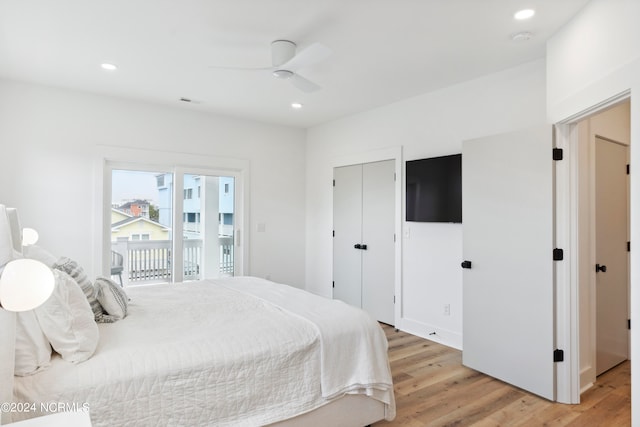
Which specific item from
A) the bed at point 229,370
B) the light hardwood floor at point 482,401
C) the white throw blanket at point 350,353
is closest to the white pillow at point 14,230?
the bed at point 229,370

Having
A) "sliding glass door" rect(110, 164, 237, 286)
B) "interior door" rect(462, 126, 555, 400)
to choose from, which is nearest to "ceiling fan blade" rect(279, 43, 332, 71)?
"interior door" rect(462, 126, 555, 400)

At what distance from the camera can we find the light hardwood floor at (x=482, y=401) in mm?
2391

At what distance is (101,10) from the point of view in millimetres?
2408

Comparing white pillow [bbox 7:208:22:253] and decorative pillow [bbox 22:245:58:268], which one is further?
decorative pillow [bbox 22:245:58:268]

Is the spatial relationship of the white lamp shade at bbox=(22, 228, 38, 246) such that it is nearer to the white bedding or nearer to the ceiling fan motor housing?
the white bedding

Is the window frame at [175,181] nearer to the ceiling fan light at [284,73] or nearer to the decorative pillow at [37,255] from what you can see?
the decorative pillow at [37,255]

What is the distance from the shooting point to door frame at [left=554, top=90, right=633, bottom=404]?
258 cm

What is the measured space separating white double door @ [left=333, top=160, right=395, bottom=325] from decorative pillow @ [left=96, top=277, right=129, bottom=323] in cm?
276

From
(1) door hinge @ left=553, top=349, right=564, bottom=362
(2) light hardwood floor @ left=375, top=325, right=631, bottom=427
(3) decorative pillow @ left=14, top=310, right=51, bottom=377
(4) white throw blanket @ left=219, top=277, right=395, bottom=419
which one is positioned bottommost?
(2) light hardwood floor @ left=375, top=325, right=631, bottom=427

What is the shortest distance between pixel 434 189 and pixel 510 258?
3.73 ft

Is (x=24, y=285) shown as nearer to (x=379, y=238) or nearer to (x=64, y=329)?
(x=64, y=329)

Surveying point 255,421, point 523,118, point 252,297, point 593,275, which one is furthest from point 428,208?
point 255,421

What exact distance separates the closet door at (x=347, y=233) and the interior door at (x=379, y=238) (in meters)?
0.09

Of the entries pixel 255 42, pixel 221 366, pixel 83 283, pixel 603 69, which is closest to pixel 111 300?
pixel 83 283
